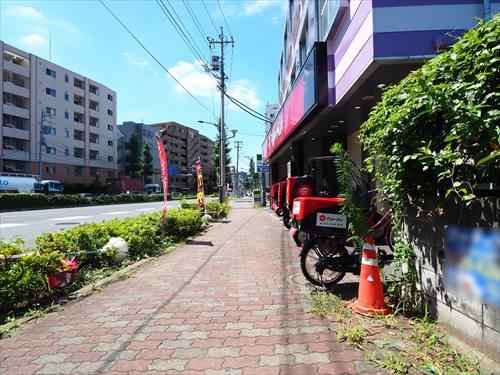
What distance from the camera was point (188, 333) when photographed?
393 cm

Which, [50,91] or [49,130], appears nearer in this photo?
[49,130]

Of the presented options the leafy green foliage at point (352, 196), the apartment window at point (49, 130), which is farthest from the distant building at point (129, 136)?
the leafy green foliage at point (352, 196)

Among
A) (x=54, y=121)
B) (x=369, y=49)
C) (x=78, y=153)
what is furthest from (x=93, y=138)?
(x=369, y=49)

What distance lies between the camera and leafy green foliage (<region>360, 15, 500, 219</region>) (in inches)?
110

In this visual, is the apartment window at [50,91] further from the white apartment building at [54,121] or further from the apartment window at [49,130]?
the apartment window at [49,130]

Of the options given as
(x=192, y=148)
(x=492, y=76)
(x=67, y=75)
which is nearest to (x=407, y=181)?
(x=492, y=76)

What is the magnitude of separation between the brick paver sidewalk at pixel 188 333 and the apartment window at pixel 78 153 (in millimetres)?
64867

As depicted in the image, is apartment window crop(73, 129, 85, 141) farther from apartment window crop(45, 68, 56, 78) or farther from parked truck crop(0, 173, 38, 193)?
parked truck crop(0, 173, 38, 193)

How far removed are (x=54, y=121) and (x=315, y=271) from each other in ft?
208

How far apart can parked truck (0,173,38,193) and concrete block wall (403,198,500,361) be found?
1748 inches

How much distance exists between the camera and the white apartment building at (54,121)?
5178cm

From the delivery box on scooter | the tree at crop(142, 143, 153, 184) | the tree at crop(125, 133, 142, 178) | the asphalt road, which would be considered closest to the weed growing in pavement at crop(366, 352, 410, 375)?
the delivery box on scooter

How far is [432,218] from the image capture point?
12.3 feet

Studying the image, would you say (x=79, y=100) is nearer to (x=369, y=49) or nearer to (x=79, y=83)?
(x=79, y=83)
